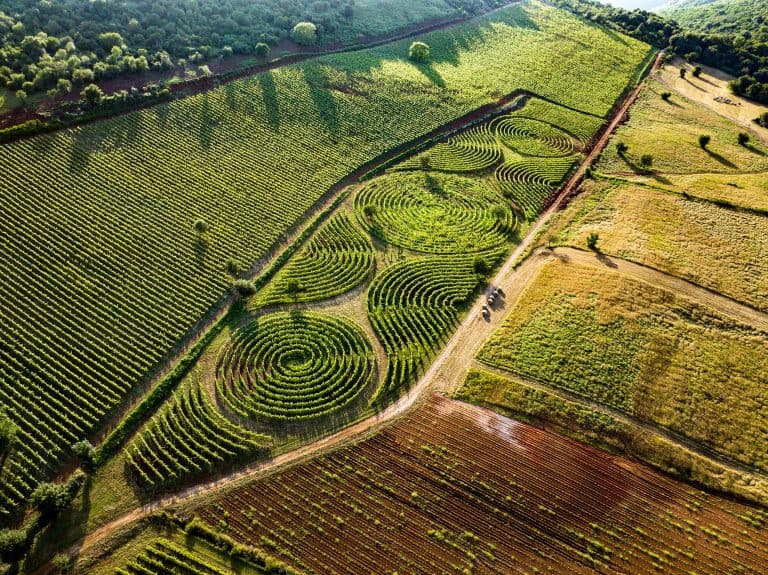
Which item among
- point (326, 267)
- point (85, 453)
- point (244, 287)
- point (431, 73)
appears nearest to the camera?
point (85, 453)

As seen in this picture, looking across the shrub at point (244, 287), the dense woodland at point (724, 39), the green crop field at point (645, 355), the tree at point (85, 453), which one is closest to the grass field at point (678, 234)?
the green crop field at point (645, 355)

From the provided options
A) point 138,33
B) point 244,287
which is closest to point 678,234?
point 244,287

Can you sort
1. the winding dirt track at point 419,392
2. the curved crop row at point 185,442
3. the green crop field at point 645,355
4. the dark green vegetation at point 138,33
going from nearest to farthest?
1. the winding dirt track at point 419,392
2. the curved crop row at point 185,442
3. the green crop field at point 645,355
4. the dark green vegetation at point 138,33

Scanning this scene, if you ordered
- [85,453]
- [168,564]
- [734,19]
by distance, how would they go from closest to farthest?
[168,564]
[85,453]
[734,19]

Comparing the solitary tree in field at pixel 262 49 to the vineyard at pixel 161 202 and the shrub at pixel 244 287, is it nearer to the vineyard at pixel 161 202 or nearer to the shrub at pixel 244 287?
the vineyard at pixel 161 202

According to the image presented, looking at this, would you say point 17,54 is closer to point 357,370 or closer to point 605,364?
point 357,370

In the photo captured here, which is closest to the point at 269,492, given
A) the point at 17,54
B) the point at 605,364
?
the point at 605,364

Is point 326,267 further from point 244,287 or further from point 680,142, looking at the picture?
point 680,142
